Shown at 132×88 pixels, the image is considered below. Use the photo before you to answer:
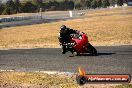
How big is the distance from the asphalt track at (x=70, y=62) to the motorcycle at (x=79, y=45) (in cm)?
34

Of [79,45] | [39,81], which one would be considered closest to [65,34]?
[79,45]

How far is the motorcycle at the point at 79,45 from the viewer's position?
18.1m

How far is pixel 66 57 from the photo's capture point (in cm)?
1823

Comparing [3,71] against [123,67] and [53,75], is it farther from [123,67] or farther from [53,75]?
[123,67]

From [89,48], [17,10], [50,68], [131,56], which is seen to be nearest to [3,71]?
[50,68]

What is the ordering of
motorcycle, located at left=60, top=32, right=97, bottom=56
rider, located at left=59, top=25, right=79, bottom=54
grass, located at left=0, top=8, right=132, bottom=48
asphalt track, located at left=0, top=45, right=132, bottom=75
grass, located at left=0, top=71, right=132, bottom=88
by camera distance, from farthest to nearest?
grass, located at left=0, top=8, right=132, bottom=48, rider, located at left=59, top=25, right=79, bottom=54, motorcycle, located at left=60, top=32, right=97, bottom=56, asphalt track, located at left=0, top=45, right=132, bottom=75, grass, located at left=0, top=71, right=132, bottom=88

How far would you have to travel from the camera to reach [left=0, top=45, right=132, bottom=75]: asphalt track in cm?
1461

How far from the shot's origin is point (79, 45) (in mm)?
18297

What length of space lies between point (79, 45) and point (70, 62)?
6.32 ft

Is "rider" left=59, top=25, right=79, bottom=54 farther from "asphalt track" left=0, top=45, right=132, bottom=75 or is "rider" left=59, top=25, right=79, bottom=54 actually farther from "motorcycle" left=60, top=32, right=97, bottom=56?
"asphalt track" left=0, top=45, right=132, bottom=75

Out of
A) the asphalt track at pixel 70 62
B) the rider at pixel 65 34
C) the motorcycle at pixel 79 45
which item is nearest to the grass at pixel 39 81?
the asphalt track at pixel 70 62

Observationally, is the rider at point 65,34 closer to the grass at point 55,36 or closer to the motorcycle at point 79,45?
the motorcycle at point 79,45

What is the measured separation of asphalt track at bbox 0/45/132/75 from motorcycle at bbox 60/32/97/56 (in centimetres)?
34

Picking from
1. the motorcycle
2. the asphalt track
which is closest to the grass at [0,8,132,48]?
the asphalt track
